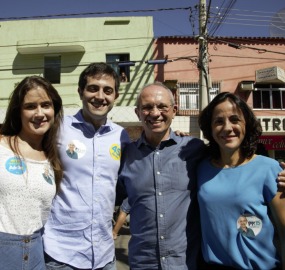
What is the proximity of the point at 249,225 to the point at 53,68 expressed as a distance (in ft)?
44.9

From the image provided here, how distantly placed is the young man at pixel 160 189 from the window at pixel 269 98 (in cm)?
1235

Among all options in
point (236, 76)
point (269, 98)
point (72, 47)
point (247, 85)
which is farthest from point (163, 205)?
point (269, 98)

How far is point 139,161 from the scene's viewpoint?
2.62 metres

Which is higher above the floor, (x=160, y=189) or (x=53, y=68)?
(x=53, y=68)

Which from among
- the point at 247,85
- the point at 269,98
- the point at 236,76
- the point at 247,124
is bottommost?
the point at 247,124

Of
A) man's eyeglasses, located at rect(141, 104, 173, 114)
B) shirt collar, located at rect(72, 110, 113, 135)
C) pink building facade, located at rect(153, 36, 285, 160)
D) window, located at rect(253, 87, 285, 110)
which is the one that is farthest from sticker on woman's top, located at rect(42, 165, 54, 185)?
window, located at rect(253, 87, 285, 110)

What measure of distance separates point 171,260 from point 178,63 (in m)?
12.3

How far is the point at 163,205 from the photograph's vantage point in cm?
243

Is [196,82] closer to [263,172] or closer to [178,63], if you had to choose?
[178,63]

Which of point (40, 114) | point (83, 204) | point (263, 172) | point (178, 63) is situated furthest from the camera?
point (178, 63)

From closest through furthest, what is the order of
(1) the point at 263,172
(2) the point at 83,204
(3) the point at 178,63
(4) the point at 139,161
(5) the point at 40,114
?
(1) the point at 263,172
(5) the point at 40,114
(2) the point at 83,204
(4) the point at 139,161
(3) the point at 178,63

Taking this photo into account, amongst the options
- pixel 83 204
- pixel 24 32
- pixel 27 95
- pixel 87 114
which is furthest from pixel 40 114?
pixel 24 32

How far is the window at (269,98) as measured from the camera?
1409 centimetres

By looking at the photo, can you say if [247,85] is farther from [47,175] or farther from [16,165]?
[16,165]
